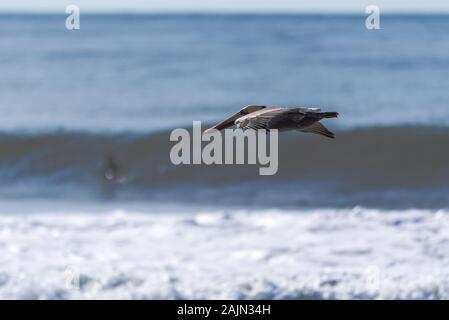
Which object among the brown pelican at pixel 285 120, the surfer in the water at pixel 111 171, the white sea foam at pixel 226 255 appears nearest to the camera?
the brown pelican at pixel 285 120

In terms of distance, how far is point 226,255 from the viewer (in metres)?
8.52

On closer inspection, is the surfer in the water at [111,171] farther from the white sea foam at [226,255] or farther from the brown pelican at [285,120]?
the brown pelican at [285,120]

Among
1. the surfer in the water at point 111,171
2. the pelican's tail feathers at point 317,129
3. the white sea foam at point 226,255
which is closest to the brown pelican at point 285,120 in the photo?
the pelican's tail feathers at point 317,129

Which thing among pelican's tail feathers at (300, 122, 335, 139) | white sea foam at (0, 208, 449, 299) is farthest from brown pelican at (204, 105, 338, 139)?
white sea foam at (0, 208, 449, 299)

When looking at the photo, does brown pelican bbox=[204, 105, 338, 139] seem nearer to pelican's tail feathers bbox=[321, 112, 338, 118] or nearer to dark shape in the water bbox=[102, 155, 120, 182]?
pelican's tail feathers bbox=[321, 112, 338, 118]

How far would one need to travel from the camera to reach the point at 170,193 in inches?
476

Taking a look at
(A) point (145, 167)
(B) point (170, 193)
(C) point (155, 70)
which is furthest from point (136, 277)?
(C) point (155, 70)

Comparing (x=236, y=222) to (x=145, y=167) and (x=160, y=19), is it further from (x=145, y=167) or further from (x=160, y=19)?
(x=160, y=19)

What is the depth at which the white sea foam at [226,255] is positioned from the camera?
7449 millimetres

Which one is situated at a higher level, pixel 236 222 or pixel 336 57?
pixel 336 57

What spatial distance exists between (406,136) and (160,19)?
3180 centimetres

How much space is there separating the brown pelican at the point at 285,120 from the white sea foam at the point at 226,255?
5.10 m

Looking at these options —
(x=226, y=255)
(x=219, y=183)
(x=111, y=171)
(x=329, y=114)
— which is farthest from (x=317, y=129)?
(x=111, y=171)

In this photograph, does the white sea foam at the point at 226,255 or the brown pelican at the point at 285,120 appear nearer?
the brown pelican at the point at 285,120
